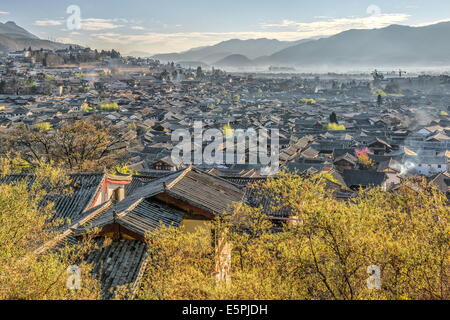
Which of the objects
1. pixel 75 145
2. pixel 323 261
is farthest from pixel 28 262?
pixel 75 145

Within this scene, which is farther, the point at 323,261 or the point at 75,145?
the point at 75,145

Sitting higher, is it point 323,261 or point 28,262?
point 28,262

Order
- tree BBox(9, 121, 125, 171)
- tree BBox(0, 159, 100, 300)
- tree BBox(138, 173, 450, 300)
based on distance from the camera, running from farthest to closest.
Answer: tree BBox(9, 121, 125, 171), tree BBox(138, 173, 450, 300), tree BBox(0, 159, 100, 300)

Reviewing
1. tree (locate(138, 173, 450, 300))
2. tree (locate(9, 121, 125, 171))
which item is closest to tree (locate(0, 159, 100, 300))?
tree (locate(138, 173, 450, 300))

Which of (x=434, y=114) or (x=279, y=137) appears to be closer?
(x=279, y=137)

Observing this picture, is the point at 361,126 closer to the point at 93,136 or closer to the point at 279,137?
the point at 279,137

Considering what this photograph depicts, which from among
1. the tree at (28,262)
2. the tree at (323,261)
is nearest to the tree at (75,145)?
the tree at (28,262)

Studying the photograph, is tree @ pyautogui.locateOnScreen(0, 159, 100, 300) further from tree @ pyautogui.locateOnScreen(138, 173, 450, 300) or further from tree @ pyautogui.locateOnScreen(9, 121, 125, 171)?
tree @ pyautogui.locateOnScreen(9, 121, 125, 171)

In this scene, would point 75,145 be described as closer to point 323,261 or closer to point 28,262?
point 28,262
